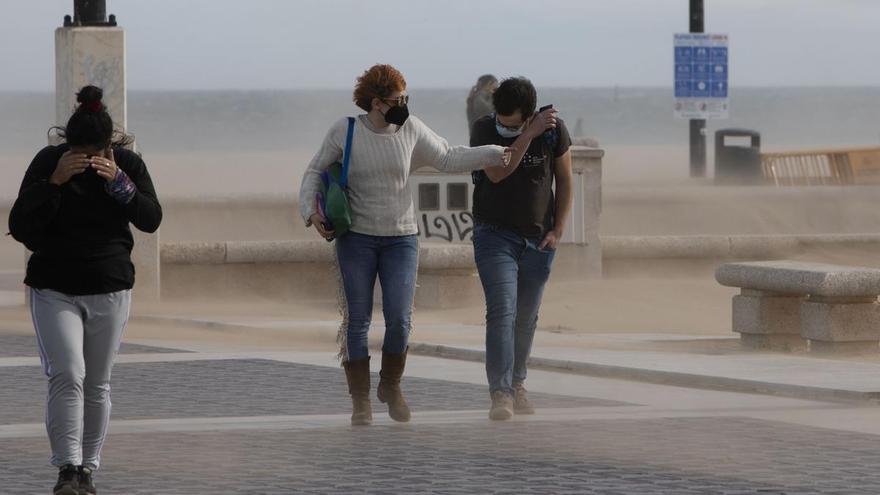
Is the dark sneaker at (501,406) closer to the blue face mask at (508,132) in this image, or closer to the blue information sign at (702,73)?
the blue face mask at (508,132)

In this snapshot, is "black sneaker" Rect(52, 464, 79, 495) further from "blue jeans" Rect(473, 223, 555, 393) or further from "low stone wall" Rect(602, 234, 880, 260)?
"low stone wall" Rect(602, 234, 880, 260)

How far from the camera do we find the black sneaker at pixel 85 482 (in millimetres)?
7820

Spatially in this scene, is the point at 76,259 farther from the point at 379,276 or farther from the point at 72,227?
the point at 379,276

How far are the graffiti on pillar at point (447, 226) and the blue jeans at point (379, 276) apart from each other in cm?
780

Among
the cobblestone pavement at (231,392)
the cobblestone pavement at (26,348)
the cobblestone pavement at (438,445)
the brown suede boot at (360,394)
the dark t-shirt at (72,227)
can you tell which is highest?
the dark t-shirt at (72,227)

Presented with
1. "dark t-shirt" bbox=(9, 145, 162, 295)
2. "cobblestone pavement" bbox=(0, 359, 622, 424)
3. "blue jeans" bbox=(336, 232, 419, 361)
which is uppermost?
"dark t-shirt" bbox=(9, 145, 162, 295)

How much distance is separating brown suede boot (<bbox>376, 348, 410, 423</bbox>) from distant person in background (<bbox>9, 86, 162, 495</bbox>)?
2.47m

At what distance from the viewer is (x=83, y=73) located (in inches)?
664

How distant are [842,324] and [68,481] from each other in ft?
23.7

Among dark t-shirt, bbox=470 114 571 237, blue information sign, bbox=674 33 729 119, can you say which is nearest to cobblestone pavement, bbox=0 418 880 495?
dark t-shirt, bbox=470 114 571 237

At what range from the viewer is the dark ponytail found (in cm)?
778

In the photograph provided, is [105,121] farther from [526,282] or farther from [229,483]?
[526,282]

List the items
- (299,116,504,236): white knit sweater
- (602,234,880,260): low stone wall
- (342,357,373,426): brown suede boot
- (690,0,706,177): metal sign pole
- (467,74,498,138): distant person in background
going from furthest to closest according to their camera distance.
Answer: (690,0,706,177): metal sign pole < (602,234,880,260): low stone wall < (467,74,498,138): distant person in background < (342,357,373,426): brown suede boot < (299,116,504,236): white knit sweater

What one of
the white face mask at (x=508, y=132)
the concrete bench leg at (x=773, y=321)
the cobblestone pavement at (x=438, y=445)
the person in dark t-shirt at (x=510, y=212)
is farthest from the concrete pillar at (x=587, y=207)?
the white face mask at (x=508, y=132)
